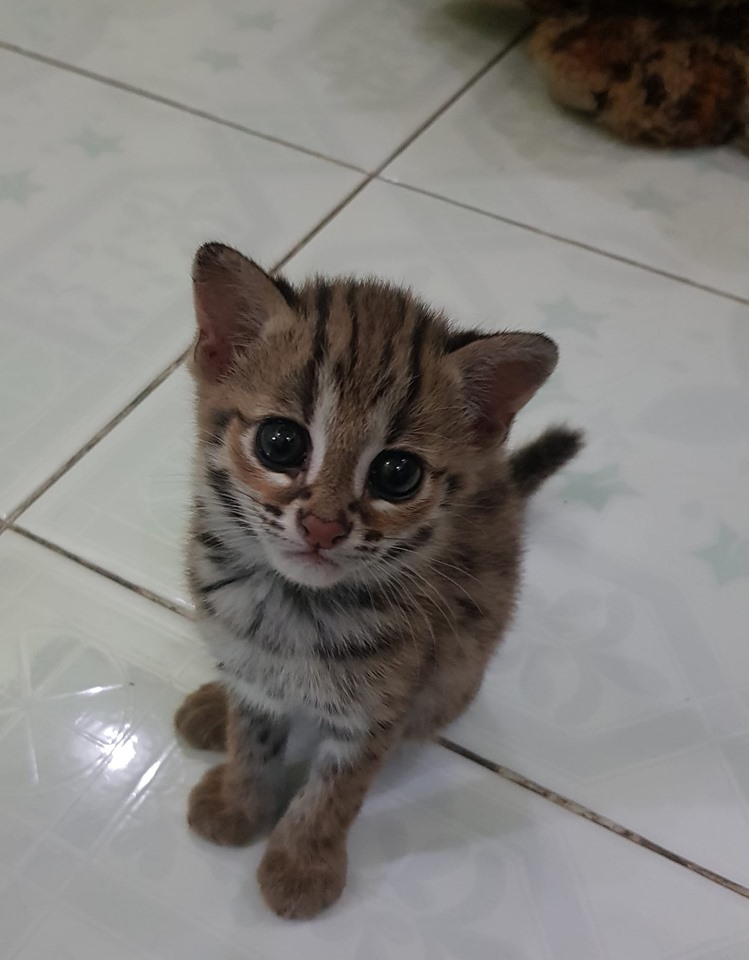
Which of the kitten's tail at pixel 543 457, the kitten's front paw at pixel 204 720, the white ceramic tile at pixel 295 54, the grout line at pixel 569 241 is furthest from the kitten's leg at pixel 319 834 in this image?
the white ceramic tile at pixel 295 54

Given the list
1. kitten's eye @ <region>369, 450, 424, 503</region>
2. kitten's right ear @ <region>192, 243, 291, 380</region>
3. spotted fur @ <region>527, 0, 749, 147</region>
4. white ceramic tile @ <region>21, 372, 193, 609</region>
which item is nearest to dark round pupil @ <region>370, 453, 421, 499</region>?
kitten's eye @ <region>369, 450, 424, 503</region>

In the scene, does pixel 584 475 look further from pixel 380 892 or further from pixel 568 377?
pixel 380 892

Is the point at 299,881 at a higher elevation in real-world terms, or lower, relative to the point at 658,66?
lower

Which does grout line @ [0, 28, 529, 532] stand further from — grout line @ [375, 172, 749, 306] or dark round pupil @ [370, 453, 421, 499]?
dark round pupil @ [370, 453, 421, 499]

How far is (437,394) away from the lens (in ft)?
2.06

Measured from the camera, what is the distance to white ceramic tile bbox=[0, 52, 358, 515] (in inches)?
41.8

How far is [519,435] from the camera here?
1.07 meters

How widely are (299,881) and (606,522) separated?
493 mm

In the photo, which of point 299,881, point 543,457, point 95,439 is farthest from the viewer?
point 95,439

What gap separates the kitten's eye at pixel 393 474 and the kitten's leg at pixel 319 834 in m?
0.22

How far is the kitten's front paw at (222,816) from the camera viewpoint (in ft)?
2.51

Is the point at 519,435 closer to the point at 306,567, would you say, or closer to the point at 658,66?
the point at 306,567

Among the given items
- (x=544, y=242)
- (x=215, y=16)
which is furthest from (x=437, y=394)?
(x=215, y=16)

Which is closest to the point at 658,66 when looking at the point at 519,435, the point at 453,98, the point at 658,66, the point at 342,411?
the point at 658,66
